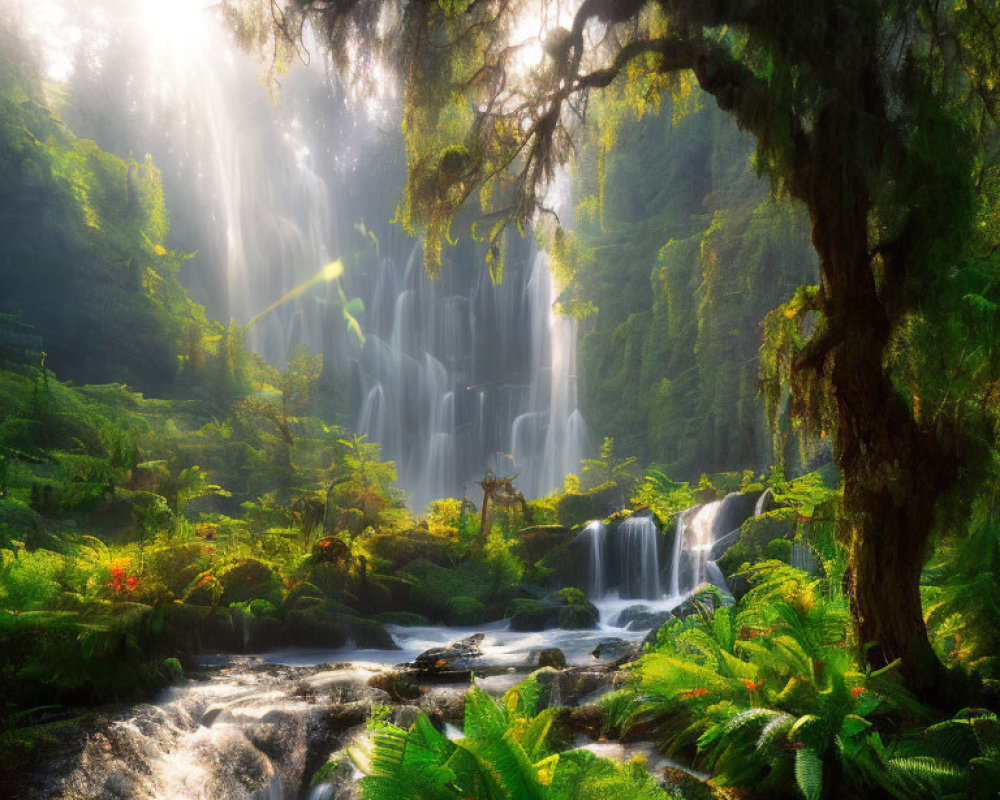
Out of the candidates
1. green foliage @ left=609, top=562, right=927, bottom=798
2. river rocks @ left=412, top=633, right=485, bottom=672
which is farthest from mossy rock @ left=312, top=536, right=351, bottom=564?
green foliage @ left=609, top=562, right=927, bottom=798

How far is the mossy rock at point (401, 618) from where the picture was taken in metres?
11.5

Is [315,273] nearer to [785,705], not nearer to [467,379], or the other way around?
[467,379]

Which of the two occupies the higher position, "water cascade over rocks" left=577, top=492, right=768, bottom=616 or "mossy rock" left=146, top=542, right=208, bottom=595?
"water cascade over rocks" left=577, top=492, right=768, bottom=616

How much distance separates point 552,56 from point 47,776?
551 centimetres

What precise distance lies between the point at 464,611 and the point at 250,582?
154 inches

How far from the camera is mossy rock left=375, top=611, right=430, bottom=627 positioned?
11.5m

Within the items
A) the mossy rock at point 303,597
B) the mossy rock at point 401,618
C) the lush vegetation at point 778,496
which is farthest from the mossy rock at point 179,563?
the mossy rock at point 401,618

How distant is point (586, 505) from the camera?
18.5 m

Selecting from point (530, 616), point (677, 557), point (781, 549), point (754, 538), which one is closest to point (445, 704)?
point (781, 549)

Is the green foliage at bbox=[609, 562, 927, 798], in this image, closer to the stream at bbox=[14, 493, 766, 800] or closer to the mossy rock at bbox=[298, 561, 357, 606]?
the stream at bbox=[14, 493, 766, 800]

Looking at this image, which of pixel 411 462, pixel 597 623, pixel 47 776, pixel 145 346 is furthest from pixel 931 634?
pixel 411 462

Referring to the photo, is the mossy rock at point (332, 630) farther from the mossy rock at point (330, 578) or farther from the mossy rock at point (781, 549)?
the mossy rock at point (781, 549)

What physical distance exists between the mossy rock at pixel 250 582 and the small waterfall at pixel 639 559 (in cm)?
731

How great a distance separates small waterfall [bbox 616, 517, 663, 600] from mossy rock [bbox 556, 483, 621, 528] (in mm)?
3137
